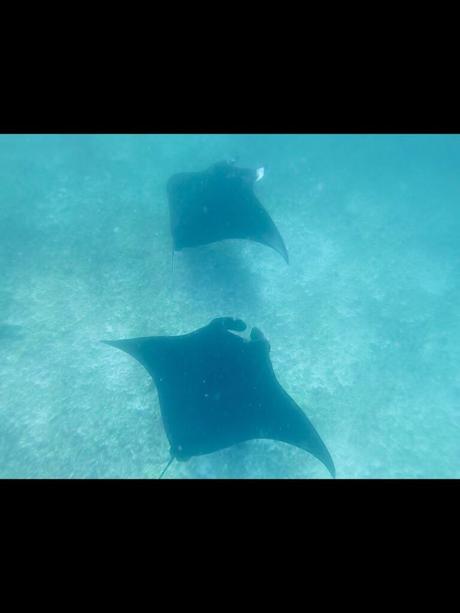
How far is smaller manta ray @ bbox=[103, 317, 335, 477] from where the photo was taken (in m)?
4.21

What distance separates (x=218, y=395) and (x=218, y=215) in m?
3.40

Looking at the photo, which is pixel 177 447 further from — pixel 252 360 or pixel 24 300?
pixel 24 300

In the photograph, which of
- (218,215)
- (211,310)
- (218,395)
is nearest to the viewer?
(218,395)

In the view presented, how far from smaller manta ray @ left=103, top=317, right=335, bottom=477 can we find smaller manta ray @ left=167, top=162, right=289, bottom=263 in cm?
205

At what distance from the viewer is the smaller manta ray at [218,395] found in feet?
13.8

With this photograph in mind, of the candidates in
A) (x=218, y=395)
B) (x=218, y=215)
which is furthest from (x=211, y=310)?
(x=218, y=395)

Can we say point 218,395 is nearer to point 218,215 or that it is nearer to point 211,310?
point 211,310

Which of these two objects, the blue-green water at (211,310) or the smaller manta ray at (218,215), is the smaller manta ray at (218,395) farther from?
the smaller manta ray at (218,215)

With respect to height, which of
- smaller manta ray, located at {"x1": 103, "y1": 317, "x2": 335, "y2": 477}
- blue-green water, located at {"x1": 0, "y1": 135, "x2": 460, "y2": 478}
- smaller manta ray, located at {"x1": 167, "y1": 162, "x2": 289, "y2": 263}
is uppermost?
smaller manta ray, located at {"x1": 167, "y1": 162, "x2": 289, "y2": 263}

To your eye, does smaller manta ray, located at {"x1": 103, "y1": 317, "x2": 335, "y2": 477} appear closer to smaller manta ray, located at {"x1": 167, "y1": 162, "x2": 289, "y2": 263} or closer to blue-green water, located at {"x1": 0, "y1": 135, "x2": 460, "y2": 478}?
blue-green water, located at {"x1": 0, "y1": 135, "x2": 460, "y2": 478}

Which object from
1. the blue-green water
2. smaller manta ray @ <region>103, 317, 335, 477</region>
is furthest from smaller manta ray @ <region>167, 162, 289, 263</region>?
smaller manta ray @ <region>103, 317, 335, 477</region>

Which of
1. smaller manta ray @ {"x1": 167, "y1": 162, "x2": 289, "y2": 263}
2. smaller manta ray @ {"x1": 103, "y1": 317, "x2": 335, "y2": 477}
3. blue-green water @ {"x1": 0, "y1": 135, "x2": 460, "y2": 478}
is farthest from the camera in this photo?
smaller manta ray @ {"x1": 167, "y1": 162, "x2": 289, "y2": 263}

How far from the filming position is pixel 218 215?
6504 mm
